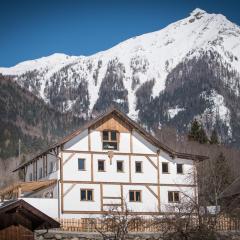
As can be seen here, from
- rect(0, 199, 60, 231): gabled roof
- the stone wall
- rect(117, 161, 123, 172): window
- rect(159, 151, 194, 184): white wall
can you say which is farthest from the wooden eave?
rect(0, 199, 60, 231): gabled roof

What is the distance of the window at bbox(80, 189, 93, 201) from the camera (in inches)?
2455

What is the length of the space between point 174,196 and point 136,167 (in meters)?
5.05

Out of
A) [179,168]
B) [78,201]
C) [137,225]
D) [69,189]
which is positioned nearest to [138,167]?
[179,168]

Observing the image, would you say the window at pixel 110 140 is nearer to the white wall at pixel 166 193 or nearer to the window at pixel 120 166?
the window at pixel 120 166

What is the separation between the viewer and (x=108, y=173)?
63906 mm

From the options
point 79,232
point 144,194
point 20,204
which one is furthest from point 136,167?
point 20,204

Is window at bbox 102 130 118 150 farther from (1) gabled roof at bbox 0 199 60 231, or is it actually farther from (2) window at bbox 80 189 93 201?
A: (1) gabled roof at bbox 0 199 60 231

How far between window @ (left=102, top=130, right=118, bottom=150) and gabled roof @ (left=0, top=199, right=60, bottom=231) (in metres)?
31.2

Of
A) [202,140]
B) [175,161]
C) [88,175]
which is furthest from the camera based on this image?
[202,140]

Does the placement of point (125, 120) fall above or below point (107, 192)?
above

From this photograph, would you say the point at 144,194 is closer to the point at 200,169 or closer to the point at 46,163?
the point at 46,163

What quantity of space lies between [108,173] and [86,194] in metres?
3.20

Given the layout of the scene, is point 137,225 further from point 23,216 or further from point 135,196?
point 23,216

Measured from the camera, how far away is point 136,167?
6550cm
